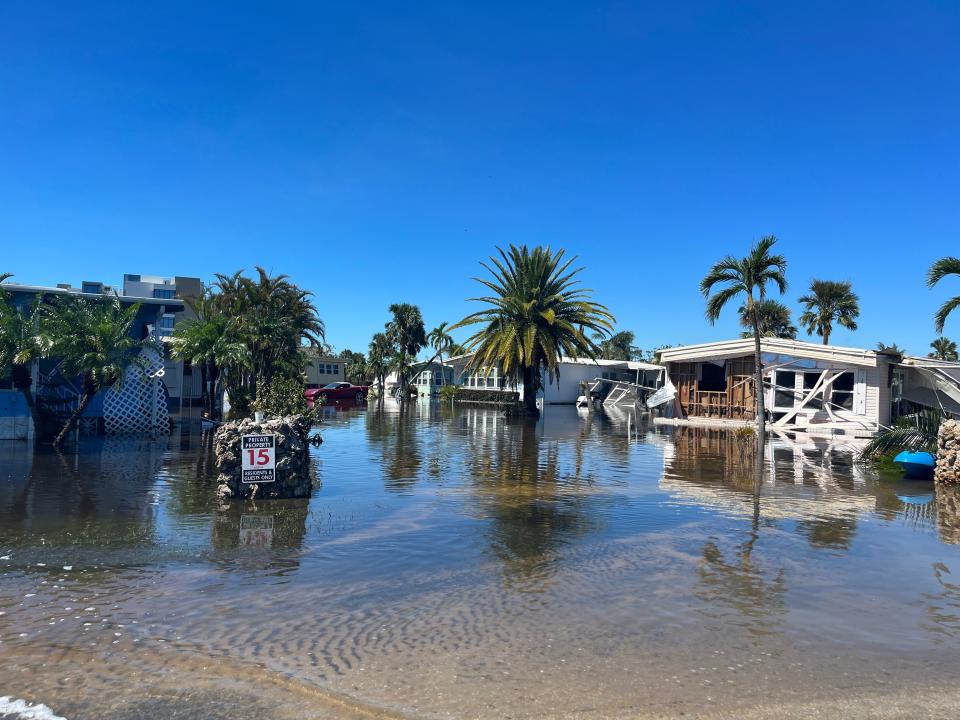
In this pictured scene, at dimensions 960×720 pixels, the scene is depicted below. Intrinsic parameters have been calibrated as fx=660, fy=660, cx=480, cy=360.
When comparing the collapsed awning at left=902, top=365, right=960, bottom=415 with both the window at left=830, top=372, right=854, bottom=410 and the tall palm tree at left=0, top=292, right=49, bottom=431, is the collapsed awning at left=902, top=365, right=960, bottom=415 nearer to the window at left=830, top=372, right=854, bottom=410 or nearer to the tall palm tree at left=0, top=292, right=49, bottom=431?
the window at left=830, top=372, right=854, bottom=410

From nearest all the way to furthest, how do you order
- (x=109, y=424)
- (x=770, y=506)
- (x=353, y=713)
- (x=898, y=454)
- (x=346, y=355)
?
(x=353, y=713)
(x=770, y=506)
(x=898, y=454)
(x=109, y=424)
(x=346, y=355)

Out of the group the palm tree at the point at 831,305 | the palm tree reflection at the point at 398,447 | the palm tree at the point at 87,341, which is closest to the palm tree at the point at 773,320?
the palm tree at the point at 831,305

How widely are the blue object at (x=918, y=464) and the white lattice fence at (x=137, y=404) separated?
21481 mm

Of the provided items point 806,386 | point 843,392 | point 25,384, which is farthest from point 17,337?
point 806,386

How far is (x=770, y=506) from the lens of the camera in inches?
480

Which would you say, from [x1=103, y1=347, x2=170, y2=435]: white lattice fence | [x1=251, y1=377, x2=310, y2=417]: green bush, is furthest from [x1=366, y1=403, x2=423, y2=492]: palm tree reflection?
[x1=103, y1=347, x2=170, y2=435]: white lattice fence

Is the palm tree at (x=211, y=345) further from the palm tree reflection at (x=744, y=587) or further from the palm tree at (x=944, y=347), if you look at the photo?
the palm tree at (x=944, y=347)

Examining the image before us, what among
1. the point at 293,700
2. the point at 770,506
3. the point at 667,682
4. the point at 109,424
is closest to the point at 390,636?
the point at 293,700

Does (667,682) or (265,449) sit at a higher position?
(265,449)

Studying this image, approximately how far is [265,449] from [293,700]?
7420mm

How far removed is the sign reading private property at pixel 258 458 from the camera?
Answer: 11453 mm

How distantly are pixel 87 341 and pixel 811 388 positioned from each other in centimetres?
3016

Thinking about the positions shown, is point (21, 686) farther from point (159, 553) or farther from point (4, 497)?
point (4, 497)

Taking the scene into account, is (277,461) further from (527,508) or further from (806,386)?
(806,386)
